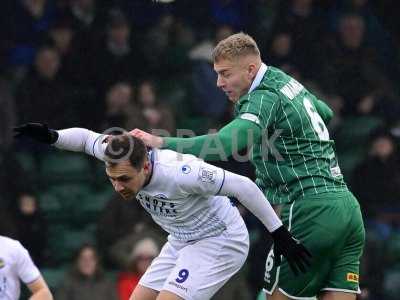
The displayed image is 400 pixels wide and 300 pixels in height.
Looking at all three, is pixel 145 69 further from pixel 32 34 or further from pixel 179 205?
pixel 179 205

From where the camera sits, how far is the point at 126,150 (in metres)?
6.23

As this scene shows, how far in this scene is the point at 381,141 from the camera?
1111cm

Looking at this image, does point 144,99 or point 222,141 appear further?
point 144,99

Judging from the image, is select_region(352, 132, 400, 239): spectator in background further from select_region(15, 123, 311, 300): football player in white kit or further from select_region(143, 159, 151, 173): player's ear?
select_region(143, 159, 151, 173): player's ear

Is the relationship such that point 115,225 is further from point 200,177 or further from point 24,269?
point 200,177

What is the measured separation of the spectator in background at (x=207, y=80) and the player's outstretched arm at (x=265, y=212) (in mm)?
4799

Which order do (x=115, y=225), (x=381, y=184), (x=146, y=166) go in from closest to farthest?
1. (x=146, y=166)
2. (x=115, y=225)
3. (x=381, y=184)

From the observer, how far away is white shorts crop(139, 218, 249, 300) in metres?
6.54

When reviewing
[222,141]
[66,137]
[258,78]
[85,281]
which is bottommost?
[85,281]

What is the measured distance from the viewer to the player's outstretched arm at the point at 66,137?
6.45 meters

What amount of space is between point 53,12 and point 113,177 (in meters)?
4.69

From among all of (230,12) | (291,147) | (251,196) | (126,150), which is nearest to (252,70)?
(291,147)

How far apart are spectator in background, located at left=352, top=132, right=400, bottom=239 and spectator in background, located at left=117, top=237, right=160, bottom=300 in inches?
87.8

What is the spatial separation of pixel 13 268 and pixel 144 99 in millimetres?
3110
